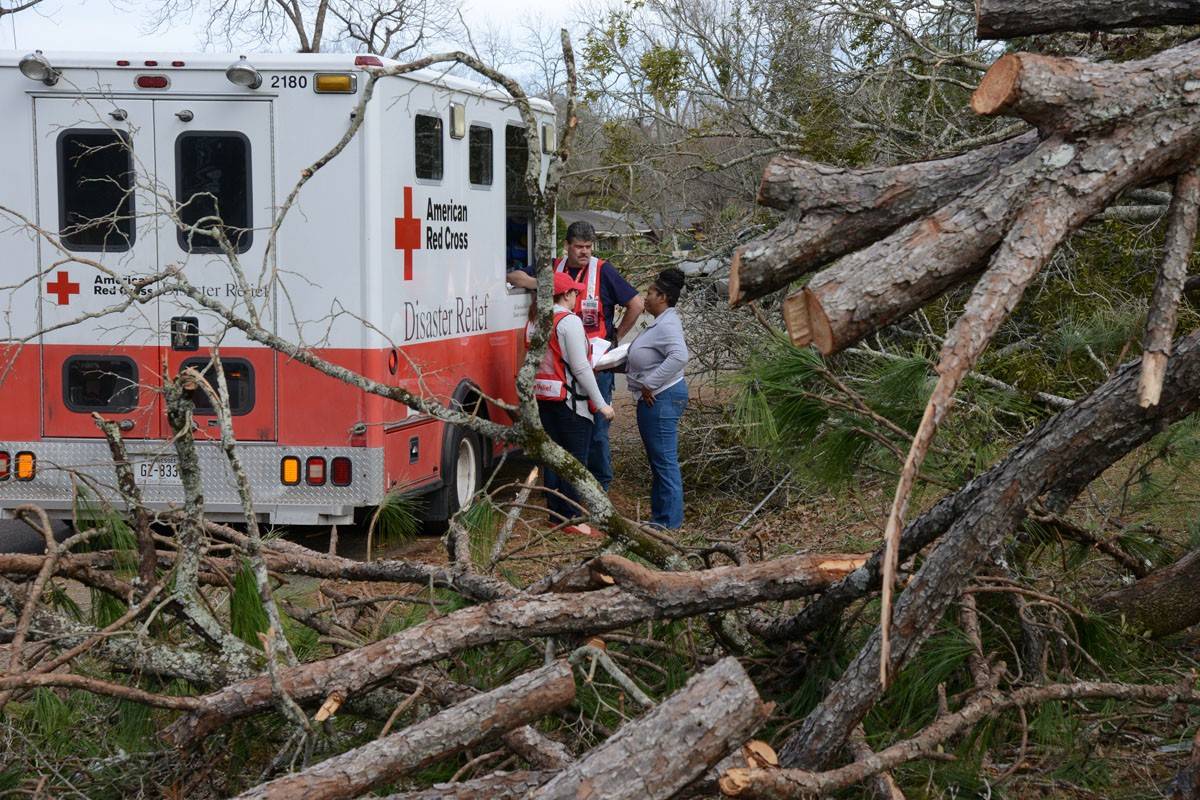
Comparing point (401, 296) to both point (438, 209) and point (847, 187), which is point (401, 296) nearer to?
point (438, 209)

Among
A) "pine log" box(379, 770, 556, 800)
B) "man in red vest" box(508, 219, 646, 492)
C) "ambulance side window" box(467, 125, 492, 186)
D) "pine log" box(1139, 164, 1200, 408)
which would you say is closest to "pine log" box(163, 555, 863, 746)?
"pine log" box(379, 770, 556, 800)

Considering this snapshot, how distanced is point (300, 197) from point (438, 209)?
3.21ft

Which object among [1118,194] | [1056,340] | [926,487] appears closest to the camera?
[1118,194]

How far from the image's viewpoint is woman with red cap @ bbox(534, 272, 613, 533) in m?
7.40

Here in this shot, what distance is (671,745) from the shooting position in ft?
8.77

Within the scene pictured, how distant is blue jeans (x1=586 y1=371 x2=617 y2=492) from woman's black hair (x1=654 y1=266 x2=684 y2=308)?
0.72 metres

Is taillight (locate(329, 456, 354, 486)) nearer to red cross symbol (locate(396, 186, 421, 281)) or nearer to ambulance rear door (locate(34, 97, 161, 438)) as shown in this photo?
ambulance rear door (locate(34, 97, 161, 438))

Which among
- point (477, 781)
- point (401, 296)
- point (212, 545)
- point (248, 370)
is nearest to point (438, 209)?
point (401, 296)

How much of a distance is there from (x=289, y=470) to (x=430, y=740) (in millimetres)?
4118

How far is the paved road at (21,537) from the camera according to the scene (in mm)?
7641

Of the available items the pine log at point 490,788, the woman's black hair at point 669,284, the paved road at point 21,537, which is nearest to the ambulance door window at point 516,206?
the woman's black hair at point 669,284

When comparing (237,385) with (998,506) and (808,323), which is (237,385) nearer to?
(998,506)

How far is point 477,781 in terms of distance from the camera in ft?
9.65

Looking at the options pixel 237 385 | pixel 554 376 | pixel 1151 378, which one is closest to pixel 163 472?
pixel 237 385
